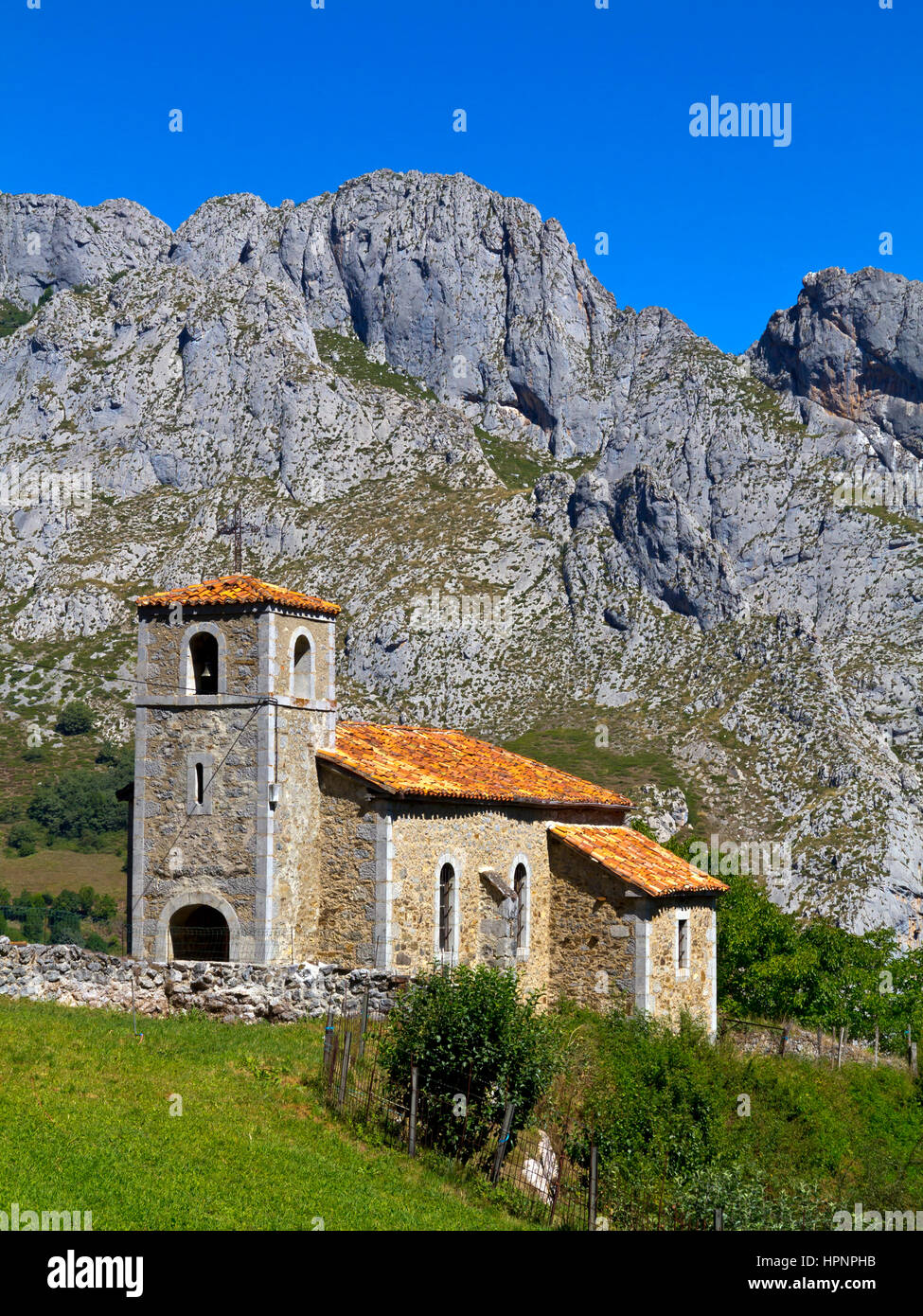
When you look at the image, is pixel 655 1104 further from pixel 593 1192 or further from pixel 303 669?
pixel 303 669

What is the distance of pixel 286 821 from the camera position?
91.2 feet

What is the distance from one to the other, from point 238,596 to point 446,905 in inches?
311

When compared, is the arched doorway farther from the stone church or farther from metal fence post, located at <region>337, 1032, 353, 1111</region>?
metal fence post, located at <region>337, 1032, 353, 1111</region>

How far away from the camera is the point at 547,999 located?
106 ft

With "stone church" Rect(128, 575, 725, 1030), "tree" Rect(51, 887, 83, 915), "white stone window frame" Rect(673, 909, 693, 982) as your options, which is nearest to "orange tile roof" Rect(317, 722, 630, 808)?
"stone church" Rect(128, 575, 725, 1030)

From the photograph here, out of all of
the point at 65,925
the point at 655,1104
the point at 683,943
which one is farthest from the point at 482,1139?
the point at 65,925

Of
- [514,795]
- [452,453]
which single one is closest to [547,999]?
[514,795]

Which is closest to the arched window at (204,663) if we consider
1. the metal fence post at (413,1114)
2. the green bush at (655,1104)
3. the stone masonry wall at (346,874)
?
the stone masonry wall at (346,874)

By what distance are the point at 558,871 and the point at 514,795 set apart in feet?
8.94

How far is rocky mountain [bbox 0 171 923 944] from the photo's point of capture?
118 metres

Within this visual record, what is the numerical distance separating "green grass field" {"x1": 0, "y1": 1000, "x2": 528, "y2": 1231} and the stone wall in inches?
64.5
